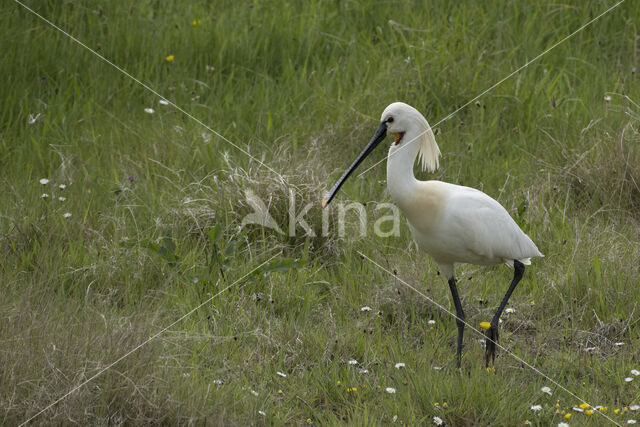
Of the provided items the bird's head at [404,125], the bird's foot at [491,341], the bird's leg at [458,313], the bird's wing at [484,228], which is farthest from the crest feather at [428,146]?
the bird's foot at [491,341]

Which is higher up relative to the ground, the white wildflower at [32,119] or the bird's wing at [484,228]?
the bird's wing at [484,228]

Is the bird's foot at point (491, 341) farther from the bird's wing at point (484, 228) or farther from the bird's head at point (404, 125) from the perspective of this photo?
the bird's head at point (404, 125)

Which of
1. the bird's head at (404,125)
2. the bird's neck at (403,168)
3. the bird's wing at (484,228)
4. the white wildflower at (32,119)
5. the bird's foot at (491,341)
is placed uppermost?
the bird's head at (404,125)

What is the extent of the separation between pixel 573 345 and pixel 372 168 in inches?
85.3

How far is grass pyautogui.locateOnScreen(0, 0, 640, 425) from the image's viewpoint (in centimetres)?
420

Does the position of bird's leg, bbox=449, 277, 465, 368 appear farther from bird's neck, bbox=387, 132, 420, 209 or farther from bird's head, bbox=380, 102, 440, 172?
bird's head, bbox=380, 102, 440, 172

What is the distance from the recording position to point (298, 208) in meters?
5.78

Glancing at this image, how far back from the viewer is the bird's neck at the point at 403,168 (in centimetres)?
484

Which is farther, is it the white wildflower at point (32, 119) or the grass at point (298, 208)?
the white wildflower at point (32, 119)

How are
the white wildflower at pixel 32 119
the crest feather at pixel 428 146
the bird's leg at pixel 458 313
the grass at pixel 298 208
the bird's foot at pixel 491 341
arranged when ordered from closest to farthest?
1. the grass at pixel 298 208
2. the bird's foot at pixel 491 341
3. the bird's leg at pixel 458 313
4. the crest feather at pixel 428 146
5. the white wildflower at pixel 32 119

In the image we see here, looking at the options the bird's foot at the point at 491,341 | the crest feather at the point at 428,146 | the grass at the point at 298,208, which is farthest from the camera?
the crest feather at the point at 428,146

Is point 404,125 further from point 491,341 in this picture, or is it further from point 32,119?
point 32,119

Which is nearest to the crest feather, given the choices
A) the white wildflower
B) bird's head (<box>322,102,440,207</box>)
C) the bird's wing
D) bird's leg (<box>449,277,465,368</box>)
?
bird's head (<box>322,102,440,207</box>)

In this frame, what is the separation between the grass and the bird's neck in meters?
0.68
